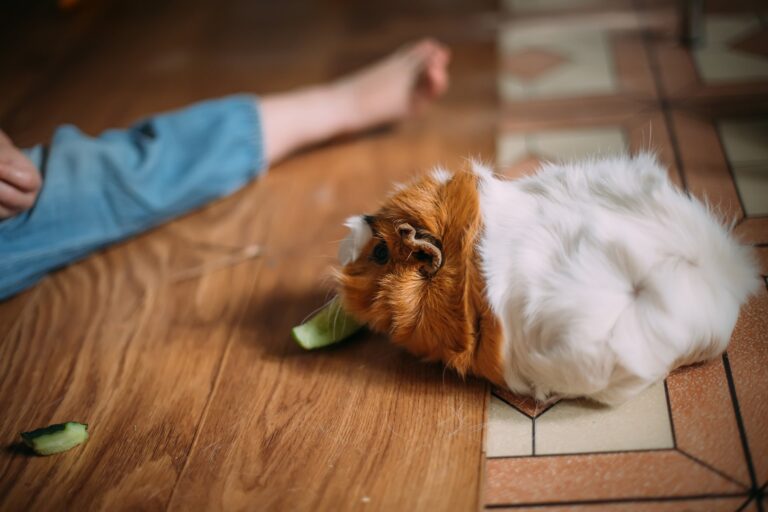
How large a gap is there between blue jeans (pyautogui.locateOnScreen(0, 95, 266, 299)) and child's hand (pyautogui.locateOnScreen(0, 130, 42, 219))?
0.06 ft

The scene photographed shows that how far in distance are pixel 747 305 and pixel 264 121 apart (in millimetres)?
761

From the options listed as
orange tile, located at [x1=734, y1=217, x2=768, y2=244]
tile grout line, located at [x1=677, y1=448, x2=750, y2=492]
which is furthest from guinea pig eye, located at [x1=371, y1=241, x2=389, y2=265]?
orange tile, located at [x1=734, y1=217, x2=768, y2=244]

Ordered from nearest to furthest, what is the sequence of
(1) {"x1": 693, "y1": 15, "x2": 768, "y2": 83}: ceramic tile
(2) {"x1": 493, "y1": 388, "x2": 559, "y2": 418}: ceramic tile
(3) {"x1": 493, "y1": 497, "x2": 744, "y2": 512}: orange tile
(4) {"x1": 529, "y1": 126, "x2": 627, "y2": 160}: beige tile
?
(3) {"x1": 493, "y1": 497, "x2": 744, "y2": 512}: orange tile
(2) {"x1": 493, "y1": 388, "x2": 559, "y2": 418}: ceramic tile
(4) {"x1": 529, "y1": 126, "x2": 627, "y2": 160}: beige tile
(1) {"x1": 693, "y1": 15, "x2": 768, "y2": 83}: ceramic tile

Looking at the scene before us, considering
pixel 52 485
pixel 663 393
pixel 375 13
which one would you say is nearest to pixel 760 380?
pixel 663 393

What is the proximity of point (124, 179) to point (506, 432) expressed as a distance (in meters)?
0.66

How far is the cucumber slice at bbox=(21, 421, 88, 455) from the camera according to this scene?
79 centimetres

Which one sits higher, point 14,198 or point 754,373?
point 14,198

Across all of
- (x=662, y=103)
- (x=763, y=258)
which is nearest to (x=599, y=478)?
(x=763, y=258)

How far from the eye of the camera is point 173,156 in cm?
116

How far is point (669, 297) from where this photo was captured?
0.67 m

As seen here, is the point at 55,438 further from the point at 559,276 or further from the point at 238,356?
the point at 559,276

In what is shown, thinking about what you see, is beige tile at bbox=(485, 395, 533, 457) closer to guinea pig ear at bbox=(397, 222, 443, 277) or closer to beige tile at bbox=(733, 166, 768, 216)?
guinea pig ear at bbox=(397, 222, 443, 277)

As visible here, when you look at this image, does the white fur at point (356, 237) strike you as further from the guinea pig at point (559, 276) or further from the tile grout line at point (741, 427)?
the tile grout line at point (741, 427)

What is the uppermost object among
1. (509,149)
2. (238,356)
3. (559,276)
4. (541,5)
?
(559,276)
